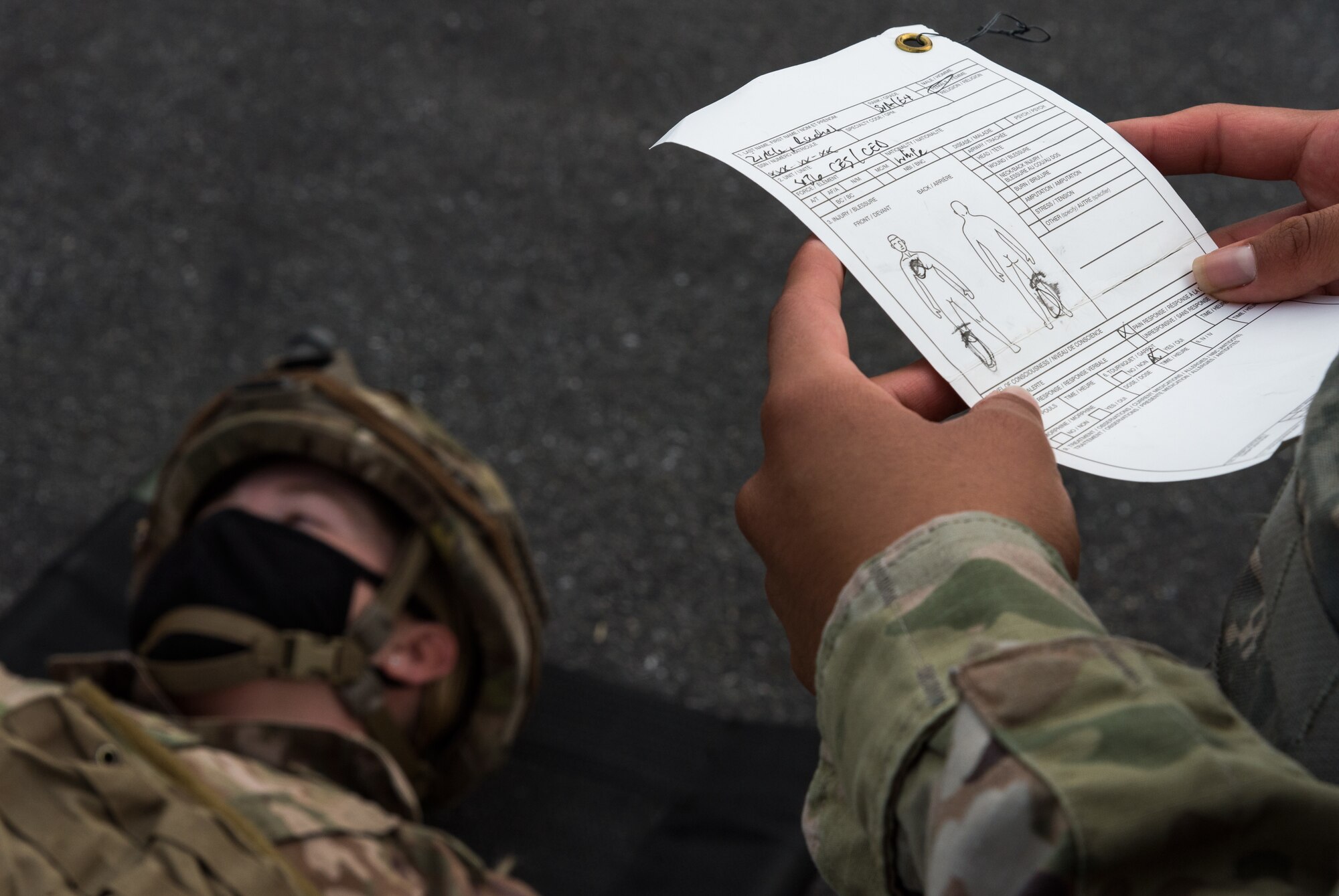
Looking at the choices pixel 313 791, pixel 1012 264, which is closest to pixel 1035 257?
pixel 1012 264

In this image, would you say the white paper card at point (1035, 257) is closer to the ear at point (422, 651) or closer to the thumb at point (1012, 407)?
the thumb at point (1012, 407)

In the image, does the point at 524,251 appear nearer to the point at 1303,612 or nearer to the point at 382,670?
the point at 382,670

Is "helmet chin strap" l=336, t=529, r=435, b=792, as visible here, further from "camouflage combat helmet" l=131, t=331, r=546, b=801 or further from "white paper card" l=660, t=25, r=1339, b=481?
"white paper card" l=660, t=25, r=1339, b=481

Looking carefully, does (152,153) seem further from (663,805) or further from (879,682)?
(879,682)

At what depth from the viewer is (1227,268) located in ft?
2.13

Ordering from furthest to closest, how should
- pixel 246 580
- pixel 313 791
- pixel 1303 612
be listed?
pixel 246 580 → pixel 313 791 → pixel 1303 612

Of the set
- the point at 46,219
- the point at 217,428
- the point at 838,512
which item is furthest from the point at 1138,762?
the point at 46,219

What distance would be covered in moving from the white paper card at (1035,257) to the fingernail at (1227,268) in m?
0.01

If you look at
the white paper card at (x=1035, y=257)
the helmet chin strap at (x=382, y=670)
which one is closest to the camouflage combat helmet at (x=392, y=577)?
the helmet chin strap at (x=382, y=670)

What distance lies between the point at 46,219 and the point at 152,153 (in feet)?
0.69

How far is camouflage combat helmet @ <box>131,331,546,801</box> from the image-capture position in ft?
3.83

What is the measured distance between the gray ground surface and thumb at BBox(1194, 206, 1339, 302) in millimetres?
843

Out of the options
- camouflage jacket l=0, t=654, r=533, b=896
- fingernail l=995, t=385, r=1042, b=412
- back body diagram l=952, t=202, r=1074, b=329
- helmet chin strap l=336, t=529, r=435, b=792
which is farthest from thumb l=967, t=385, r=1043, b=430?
helmet chin strap l=336, t=529, r=435, b=792

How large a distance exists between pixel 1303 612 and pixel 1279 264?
0.95 feet
